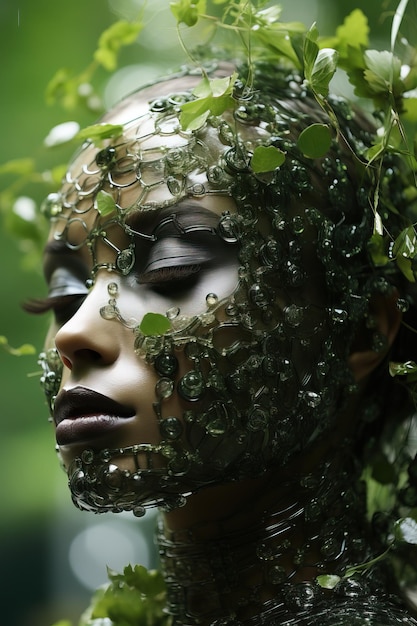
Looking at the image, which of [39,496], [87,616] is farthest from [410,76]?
[39,496]

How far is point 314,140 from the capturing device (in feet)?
3.61

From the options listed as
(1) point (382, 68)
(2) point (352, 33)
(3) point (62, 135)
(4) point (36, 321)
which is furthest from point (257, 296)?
(4) point (36, 321)

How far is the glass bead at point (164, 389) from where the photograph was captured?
1.07 metres

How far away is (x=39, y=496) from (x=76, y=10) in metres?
1.95

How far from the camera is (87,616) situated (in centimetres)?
141

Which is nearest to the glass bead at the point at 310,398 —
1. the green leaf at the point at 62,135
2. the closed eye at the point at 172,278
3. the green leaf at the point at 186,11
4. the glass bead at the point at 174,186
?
the closed eye at the point at 172,278

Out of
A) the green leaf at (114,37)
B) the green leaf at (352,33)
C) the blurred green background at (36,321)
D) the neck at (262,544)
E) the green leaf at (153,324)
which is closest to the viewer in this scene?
the green leaf at (153,324)

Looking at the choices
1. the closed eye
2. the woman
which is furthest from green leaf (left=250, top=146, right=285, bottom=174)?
the closed eye

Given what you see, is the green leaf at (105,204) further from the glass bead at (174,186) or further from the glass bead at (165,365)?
the glass bead at (165,365)

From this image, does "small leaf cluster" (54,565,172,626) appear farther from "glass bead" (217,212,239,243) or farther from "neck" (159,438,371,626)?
"glass bead" (217,212,239,243)

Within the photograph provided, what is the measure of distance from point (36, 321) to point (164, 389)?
2.32 metres

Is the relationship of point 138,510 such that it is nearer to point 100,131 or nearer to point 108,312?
point 108,312

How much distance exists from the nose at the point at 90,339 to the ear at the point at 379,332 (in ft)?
1.13

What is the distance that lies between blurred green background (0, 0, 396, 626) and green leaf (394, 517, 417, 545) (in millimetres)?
1838
